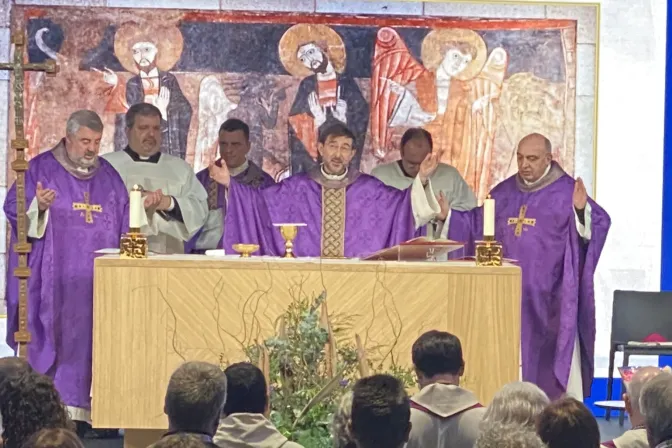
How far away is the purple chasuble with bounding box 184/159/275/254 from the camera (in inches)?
406

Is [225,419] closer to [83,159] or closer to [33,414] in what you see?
[33,414]

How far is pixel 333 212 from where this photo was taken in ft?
31.9

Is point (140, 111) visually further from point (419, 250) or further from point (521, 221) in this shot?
point (419, 250)

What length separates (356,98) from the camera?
11016mm

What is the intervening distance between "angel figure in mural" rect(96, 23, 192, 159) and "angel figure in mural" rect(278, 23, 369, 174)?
890 millimetres

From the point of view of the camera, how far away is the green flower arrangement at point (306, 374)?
508cm

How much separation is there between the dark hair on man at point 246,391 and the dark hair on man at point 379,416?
58 cm

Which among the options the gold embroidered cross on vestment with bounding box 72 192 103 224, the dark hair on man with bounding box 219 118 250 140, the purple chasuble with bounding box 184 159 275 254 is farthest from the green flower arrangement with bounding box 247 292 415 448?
the dark hair on man with bounding box 219 118 250 140

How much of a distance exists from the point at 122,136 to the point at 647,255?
4.47 metres

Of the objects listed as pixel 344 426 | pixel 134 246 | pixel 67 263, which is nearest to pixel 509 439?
pixel 344 426

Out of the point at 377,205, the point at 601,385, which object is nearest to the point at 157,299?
Answer: the point at 377,205

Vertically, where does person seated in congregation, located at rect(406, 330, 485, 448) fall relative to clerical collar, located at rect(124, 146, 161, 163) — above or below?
below

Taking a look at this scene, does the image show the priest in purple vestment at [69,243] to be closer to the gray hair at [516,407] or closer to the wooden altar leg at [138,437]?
the wooden altar leg at [138,437]

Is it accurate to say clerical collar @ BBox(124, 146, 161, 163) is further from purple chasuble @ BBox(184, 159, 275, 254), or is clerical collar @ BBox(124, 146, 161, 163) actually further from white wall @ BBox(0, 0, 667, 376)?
white wall @ BBox(0, 0, 667, 376)
